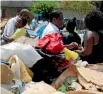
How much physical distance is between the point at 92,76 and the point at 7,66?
2.33 feet

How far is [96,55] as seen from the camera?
3.26m

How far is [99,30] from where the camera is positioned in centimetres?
327

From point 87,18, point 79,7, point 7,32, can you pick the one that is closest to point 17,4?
point 79,7

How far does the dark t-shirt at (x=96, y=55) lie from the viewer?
322 cm

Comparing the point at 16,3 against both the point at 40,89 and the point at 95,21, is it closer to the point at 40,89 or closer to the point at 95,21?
the point at 95,21

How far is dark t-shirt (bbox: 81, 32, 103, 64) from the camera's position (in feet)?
10.6

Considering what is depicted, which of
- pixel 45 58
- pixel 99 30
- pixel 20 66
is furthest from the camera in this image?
pixel 99 30

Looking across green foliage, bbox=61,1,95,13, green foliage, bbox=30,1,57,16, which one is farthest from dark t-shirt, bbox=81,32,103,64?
green foliage, bbox=61,1,95,13

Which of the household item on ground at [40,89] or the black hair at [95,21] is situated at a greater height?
the black hair at [95,21]

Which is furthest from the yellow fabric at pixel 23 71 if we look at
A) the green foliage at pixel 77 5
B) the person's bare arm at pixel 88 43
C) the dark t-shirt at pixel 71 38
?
the green foliage at pixel 77 5

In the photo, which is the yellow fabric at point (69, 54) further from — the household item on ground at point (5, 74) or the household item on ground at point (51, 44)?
the household item on ground at point (5, 74)

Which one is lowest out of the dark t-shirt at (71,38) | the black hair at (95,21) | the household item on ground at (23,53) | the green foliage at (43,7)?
the green foliage at (43,7)

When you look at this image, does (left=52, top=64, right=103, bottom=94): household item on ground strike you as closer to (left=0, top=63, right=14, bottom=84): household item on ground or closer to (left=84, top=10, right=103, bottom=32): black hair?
(left=0, top=63, right=14, bottom=84): household item on ground

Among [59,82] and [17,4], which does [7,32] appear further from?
[17,4]
